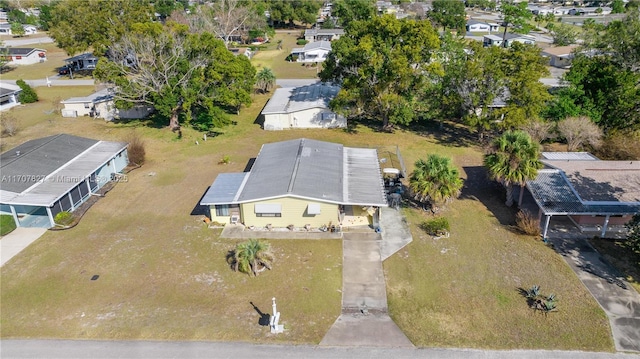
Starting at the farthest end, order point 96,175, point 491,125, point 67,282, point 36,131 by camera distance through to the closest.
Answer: point 36,131 → point 491,125 → point 96,175 → point 67,282

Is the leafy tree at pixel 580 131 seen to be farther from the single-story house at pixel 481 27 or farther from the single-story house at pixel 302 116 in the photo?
the single-story house at pixel 481 27

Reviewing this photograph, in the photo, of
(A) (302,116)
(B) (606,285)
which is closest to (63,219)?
(A) (302,116)

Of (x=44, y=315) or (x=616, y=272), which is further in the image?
(x=616, y=272)

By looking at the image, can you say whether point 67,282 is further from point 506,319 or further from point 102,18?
point 102,18

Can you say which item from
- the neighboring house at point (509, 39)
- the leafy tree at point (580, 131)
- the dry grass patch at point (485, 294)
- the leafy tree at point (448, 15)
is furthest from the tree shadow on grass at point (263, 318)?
the leafy tree at point (448, 15)

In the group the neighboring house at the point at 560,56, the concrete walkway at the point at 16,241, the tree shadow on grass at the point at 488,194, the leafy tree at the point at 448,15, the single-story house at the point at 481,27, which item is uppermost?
the leafy tree at the point at 448,15

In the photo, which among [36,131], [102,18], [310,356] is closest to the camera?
[310,356]

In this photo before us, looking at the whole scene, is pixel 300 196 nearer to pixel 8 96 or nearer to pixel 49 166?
pixel 49 166

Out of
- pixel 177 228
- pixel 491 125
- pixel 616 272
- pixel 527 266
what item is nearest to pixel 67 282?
pixel 177 228
